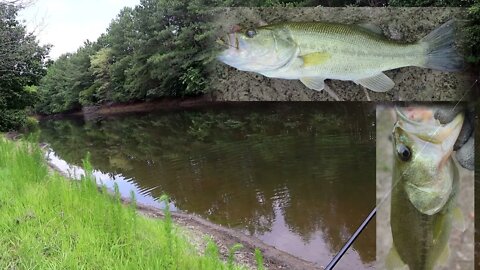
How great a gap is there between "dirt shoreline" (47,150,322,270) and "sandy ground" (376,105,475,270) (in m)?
4.25

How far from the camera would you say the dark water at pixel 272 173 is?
20.6ft

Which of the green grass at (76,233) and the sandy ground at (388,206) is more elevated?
the sandy ground at (388,206)

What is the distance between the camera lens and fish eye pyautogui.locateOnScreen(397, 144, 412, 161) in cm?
67

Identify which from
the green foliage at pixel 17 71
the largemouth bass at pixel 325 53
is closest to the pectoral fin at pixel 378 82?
the largemouth bass at pixel 325 53

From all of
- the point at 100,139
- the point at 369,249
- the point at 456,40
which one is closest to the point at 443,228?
the point at 456,40

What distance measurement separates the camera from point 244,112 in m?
17.2

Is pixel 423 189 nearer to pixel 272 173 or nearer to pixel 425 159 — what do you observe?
pixel 425 159

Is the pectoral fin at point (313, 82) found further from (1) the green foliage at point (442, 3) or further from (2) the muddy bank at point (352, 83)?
(1) the green foliage at point (442, 3)

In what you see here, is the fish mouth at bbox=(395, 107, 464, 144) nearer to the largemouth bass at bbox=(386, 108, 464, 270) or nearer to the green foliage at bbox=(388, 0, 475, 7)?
the largemouth bass at bbox=(386, 108, 464, 270)

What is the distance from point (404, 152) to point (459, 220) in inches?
7.9

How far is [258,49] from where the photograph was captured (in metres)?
0.83

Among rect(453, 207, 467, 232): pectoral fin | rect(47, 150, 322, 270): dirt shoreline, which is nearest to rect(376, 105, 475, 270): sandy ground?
rect(453, 207, 467, 232): pectoral fin

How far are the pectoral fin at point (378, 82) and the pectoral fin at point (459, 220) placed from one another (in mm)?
272

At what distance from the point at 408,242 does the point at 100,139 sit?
21.7 metres
